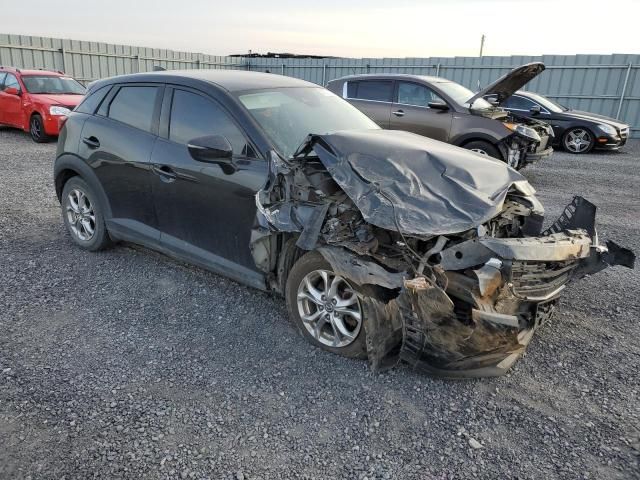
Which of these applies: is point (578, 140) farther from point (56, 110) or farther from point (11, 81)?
point (11, 81)

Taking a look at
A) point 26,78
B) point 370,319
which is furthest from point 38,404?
point 26,78

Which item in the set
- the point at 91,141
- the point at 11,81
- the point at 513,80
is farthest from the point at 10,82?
the point at 513,80

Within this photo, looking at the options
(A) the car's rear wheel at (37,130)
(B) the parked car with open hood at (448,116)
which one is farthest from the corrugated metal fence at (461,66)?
(B) the parked car with open hood at (448,116)

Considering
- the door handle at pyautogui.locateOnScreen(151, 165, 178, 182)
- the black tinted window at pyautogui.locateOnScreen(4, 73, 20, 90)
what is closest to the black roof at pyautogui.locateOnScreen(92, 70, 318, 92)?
the door handle at pyautogui.locateOnScreen(151, 165, 178, 182)

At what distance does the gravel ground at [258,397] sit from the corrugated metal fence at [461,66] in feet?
47.0

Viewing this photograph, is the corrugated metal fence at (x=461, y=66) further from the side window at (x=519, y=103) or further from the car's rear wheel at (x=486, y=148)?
the car's rear wheel at (x=486, y=148)

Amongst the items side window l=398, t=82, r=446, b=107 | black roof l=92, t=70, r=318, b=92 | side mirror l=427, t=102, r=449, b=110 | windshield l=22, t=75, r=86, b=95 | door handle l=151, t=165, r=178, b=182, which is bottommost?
door handle l=151, t=165, r=178, b=182

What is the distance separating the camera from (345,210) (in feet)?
9.87

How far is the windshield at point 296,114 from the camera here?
3.61 m

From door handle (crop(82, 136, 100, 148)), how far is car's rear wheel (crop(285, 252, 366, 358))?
245 centimetres

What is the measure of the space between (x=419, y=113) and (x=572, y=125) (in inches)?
220

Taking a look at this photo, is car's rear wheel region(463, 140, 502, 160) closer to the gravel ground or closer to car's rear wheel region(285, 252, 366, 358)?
the gravel ground

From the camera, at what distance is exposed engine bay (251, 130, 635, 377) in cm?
262

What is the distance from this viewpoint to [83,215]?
482 cm
